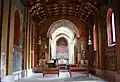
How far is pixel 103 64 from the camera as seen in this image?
53.2 feet

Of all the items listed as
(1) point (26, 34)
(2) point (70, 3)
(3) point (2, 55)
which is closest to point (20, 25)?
(1) point (26, 34)

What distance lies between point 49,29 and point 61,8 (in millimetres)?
4592

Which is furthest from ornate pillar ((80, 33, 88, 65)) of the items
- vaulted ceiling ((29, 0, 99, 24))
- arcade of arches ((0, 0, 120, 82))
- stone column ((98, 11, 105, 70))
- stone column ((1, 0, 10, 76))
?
stone column ((1, 0, 10, 76))

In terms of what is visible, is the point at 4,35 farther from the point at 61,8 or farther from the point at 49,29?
the point at 49,29

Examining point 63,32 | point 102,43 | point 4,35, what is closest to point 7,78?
point 4,35

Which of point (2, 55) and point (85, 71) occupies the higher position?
point (2, 55)

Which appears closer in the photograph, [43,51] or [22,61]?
[22,61]

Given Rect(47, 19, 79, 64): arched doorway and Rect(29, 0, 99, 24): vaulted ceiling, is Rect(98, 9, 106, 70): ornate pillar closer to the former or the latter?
Rect(29, 0, 99, 24): vaulted ceiling

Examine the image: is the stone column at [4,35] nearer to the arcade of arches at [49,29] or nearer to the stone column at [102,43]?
the arcade of arches at [49,29]

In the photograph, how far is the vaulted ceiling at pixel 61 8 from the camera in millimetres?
18547

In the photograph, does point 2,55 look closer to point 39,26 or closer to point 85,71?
point 85,71

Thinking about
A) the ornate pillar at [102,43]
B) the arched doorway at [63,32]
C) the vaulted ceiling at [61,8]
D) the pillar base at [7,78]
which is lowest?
the pillar base at [7,78]

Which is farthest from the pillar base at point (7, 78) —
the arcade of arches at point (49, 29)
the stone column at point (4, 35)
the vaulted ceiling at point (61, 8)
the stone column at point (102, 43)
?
the vaulted ceiling at point (61, 8)

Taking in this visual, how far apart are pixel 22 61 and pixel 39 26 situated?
934 centimetres
